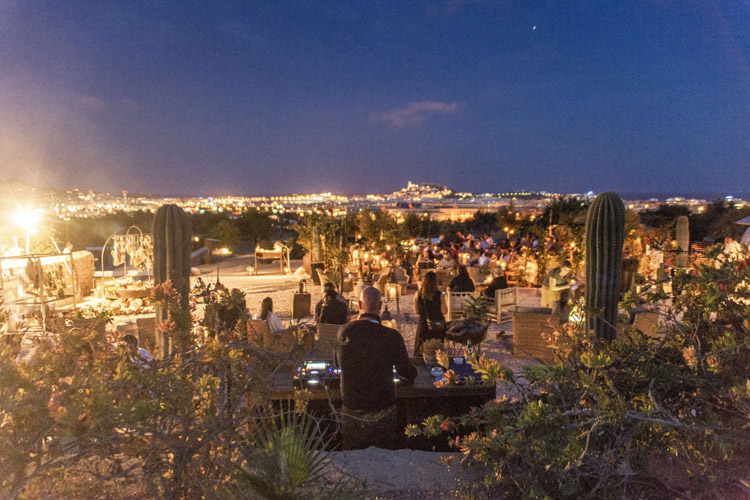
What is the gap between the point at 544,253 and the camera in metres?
12.1

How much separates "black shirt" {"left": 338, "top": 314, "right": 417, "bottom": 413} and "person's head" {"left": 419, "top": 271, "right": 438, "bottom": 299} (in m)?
2.55

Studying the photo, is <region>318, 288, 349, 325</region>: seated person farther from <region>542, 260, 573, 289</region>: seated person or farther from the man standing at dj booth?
<region>542, 260, 573, 289</region>: seated person

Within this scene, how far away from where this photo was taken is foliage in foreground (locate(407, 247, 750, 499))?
70.3 inches

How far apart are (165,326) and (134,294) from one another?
31.8ft

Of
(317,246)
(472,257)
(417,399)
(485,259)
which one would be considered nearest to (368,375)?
(417,399)

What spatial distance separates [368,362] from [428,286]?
277cm

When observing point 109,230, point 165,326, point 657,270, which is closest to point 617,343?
point 165,326

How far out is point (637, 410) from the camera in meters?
2.06

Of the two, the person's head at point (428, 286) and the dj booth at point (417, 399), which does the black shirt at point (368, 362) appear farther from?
the person's head at point (428, 286)

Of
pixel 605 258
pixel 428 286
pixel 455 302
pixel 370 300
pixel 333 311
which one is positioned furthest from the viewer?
pixel 455 302

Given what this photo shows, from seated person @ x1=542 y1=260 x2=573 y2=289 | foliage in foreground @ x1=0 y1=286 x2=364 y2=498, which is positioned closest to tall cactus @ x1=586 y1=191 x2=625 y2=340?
foliage in foreground @ x1=0 y1=286 x2=364 y2=498

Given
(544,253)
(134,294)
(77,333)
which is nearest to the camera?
(77,333)

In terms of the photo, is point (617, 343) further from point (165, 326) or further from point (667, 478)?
point (165, 326)

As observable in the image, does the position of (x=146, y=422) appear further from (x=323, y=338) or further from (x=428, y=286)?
(x=428, y=286)
